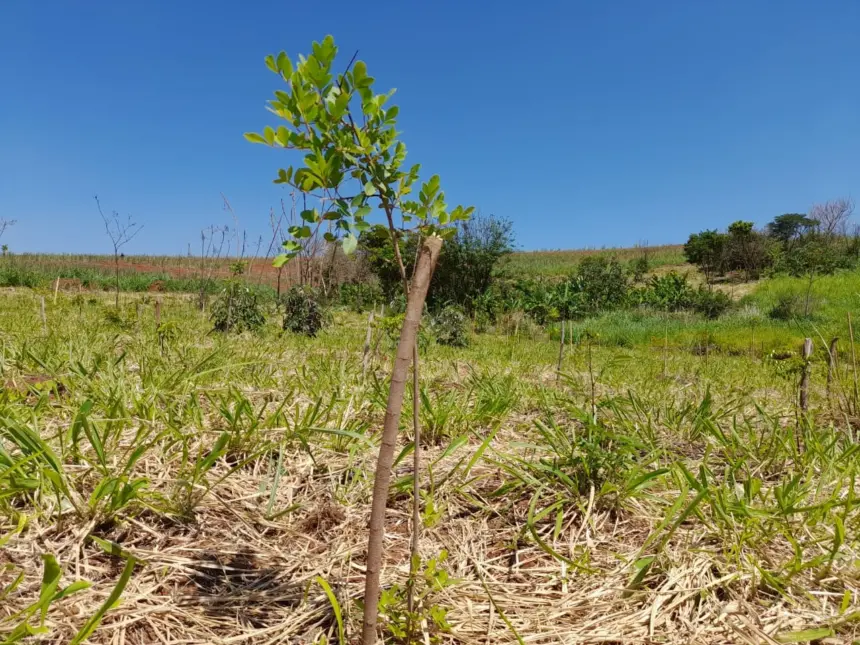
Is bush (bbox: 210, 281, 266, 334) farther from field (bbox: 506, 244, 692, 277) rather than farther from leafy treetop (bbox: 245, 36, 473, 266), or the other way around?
field (bbox: 506, 244, 692, 277)

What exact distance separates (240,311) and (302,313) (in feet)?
3.49

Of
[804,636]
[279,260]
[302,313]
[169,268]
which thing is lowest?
[804,636]

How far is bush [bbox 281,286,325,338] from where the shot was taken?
28.9 ft

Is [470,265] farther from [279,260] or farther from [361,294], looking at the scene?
[279,260]

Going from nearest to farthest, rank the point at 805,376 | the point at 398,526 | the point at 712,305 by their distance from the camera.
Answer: the point at 398,526 < the point at 805,376 < the point at 712,305

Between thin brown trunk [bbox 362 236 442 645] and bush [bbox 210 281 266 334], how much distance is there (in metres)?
6.78

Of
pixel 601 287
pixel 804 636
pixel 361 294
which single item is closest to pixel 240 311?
pixel 804 636

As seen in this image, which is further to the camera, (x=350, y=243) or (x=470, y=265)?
(x=470, y=265)

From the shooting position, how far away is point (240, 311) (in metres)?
8.11

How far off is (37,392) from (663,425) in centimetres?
287

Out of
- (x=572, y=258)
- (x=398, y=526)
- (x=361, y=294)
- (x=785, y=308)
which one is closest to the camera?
(x=398, y=526)

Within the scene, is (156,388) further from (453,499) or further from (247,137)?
(247,137)

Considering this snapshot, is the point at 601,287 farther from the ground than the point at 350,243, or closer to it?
farther from the ground

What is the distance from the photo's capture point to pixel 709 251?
28.2m
